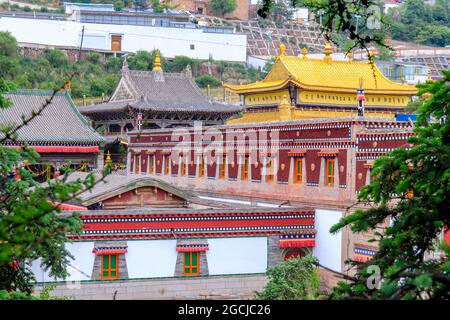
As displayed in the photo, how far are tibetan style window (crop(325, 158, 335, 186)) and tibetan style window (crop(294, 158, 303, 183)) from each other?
1531 millimetres

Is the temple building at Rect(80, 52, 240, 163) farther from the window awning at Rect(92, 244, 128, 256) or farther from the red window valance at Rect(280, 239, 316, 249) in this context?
the window awning at Rect(92, 244, 128, 256)

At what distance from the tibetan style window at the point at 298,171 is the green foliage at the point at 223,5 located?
286 ft

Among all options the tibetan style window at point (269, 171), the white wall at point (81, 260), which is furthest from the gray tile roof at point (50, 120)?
the white wall at point (81, 260)

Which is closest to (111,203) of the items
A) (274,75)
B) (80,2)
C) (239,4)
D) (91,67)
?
(274,75)

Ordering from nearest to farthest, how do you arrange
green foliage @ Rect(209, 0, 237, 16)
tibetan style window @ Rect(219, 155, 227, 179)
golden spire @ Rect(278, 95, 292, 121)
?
tibetan style window @ Rect(219, 155, 227, 179) → golden spire @ Rect(278, 95, 292, 121) → green foliage @ Rect(209, 0, 237, 16)

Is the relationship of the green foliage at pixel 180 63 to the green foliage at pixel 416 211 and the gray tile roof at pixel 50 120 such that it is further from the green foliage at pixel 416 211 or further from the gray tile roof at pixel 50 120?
the green foliage at pixel 416 211

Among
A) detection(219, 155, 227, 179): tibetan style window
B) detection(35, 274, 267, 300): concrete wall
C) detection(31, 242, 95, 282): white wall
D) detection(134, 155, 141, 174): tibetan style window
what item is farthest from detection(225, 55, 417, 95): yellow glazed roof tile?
detection(31, 242, 95, 282): white wall

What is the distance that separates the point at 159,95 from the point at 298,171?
20.6 meters

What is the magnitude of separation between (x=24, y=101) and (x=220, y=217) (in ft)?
71.3

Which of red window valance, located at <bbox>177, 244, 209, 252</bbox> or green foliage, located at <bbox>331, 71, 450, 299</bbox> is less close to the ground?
green foliage, located at <bbox>331, 71, 450, 299</bbox>

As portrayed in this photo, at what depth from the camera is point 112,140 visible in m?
48.5

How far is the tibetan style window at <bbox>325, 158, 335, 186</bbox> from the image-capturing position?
92.8 feet

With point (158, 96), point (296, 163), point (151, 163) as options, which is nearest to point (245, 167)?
point (296, 163)
